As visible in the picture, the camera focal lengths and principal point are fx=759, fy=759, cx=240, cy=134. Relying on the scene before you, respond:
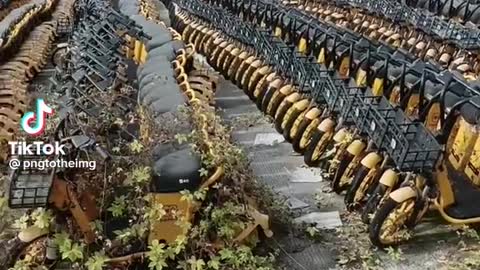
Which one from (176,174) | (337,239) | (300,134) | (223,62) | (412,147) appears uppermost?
(412,147)

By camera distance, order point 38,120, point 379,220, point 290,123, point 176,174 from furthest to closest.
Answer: point 290,123
point 38,120
point 379,220
point 176,174

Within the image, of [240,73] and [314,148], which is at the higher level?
[314,148]

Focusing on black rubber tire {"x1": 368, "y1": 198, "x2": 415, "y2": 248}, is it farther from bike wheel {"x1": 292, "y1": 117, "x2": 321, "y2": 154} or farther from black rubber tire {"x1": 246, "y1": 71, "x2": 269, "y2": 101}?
black rubber tire {"x1": 246, "y1": 71, "x2": 269, "y2": 101}

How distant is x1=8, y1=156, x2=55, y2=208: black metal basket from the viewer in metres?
4.25

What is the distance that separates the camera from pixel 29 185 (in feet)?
14.3

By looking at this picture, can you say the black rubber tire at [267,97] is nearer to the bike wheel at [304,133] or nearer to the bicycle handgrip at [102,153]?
the bike wheel at [304,133]

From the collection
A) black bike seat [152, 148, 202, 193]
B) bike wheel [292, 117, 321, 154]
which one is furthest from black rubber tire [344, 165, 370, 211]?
black bike seat [152, 148, 202, 193]

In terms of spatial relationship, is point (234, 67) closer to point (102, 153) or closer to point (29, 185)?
point (102, 153)

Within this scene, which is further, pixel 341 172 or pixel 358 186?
pixel 341 172

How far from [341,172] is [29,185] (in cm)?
260

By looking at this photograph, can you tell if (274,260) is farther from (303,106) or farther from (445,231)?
(303,106)

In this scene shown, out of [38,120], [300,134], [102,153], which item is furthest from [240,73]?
[102,153]

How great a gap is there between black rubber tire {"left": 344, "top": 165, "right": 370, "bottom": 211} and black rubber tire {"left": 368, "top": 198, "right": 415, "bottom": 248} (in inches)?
21.4

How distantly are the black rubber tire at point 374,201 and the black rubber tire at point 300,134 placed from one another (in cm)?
161
